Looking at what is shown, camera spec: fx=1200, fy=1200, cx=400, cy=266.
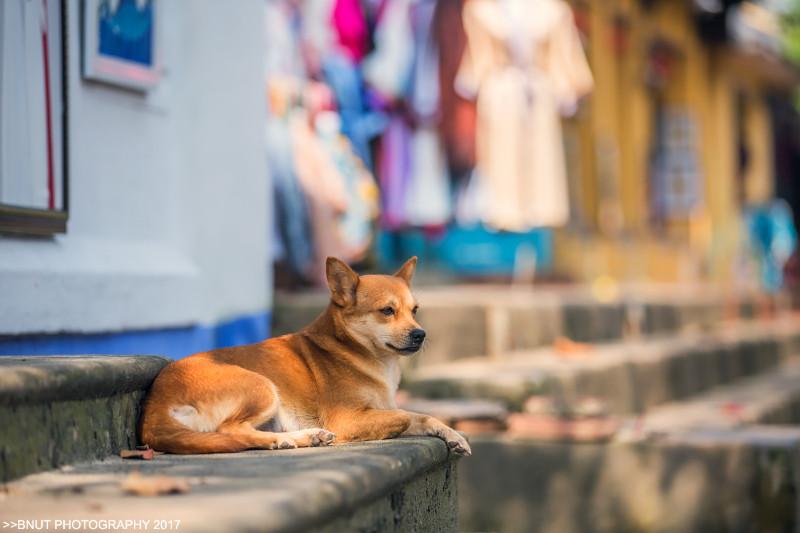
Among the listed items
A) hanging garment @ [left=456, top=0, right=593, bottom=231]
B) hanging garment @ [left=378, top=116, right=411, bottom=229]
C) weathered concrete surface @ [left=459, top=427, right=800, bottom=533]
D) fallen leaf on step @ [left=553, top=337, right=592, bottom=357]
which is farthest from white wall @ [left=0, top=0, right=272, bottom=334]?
hanging garment @ [left=456, top=0, right=593, bottom=231]

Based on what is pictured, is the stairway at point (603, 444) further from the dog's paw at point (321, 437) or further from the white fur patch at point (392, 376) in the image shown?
the dog's paw at point (321, 437)

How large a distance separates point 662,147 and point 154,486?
52.3 feet

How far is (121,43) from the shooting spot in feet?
16.4

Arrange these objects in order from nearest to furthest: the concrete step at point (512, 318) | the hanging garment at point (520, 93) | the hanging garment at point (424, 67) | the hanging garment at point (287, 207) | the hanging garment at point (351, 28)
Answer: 1. the concrete step at point (512, 318)
2. the hanging garment at point (287, 207)
3. the hanging garment at point (351, 28)
4. the hanging garment at point (424, 67)
5. the hanging garment at point (520, 93)

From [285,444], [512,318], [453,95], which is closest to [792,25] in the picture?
[453,95]

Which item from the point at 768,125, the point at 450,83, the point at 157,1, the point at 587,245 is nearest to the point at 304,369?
the point at 157,1

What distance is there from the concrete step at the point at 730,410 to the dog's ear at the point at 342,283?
2.55 meters

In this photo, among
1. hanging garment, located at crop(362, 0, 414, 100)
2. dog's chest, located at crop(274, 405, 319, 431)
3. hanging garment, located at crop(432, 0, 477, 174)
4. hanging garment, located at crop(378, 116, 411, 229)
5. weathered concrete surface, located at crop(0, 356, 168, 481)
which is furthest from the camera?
hanging garment, located at crop(432, 0, 477, 174)

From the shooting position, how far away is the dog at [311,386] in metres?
3.46

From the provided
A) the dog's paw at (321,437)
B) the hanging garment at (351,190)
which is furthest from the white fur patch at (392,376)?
the hanging garment at (351,190)

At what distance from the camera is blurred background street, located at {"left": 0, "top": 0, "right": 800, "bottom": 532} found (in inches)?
187

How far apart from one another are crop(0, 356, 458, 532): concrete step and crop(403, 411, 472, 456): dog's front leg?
0.04 meters

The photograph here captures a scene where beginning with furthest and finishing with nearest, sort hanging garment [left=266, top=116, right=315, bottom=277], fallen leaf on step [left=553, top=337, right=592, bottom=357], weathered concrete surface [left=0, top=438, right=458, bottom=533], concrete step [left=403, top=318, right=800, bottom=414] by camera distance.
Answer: fallen leaf on step [left=553, top=337, right=592, bottom=357] → hanging garment [left=266, top=116, right=315, bottom=277] → concrete step [left=403, top=318, right=800, bottom=414] → weathered concrete surface [left=0, top=438, right=458, bottom=533]

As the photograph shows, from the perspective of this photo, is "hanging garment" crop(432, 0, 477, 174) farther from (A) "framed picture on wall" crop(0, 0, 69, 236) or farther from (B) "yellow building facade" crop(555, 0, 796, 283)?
(A) "framed picture on wall" crop(0, 0, 69, 236)
